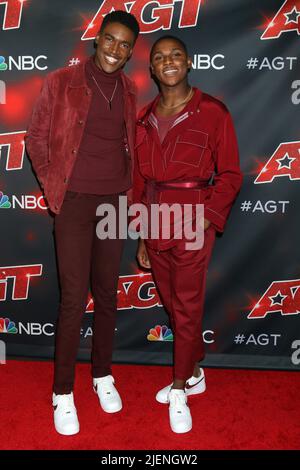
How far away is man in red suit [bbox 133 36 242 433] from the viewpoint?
88.8 inches

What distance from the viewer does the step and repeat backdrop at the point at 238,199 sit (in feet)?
8.93

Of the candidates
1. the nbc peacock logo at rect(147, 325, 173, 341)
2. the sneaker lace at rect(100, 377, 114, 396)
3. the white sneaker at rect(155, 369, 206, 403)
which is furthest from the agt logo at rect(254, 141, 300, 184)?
the sneaker lace at rect(100, 377, 114, 396)

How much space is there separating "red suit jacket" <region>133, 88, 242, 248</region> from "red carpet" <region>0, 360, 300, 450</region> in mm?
991

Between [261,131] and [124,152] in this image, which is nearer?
[124,152]

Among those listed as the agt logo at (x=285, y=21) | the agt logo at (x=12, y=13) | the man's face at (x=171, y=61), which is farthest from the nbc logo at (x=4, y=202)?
the agt logo at (x=285, y=21)

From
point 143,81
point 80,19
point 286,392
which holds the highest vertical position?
point 80,19

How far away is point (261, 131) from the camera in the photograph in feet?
9.21

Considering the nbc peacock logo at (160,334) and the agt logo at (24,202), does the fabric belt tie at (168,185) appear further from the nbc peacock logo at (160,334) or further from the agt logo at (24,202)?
the nbc peacock logo at (160,334)

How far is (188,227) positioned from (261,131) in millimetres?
873

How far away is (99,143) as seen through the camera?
2260 mm

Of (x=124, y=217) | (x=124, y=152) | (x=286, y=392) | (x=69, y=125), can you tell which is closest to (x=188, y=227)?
(x=124, y=217)

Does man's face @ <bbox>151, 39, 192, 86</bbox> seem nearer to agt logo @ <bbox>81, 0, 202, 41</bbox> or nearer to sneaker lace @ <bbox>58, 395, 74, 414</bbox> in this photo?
agt logo @ <bbox>81, 0, 202, 41</bbox>
